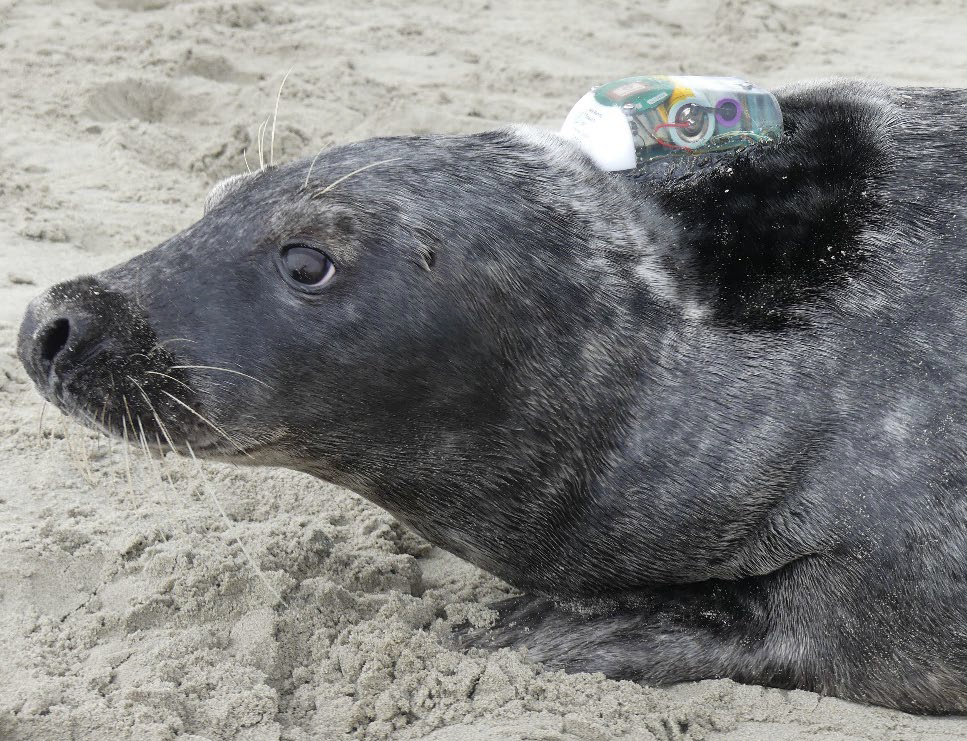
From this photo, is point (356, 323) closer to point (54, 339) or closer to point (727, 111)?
point (54, 339)

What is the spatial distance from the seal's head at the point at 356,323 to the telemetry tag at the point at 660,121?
321 mm

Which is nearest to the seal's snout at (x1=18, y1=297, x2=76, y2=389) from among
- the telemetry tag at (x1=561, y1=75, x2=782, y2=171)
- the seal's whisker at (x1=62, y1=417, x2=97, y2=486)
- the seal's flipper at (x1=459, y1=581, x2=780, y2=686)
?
the seal's whisker at (x1=62, y1=417, x2=97, y2=486)

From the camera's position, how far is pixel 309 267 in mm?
3047

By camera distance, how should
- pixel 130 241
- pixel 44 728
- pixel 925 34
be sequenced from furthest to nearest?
pixel 925 34 < pixel 130 241 < pixel 44 728

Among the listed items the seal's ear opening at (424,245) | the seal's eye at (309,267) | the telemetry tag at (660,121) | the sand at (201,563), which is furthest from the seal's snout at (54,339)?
the telemetry tag at (660,121)

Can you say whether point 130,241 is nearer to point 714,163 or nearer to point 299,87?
point 299,87

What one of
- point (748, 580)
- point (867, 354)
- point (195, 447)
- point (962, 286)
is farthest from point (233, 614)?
point (962, 286)

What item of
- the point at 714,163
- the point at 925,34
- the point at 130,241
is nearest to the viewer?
the point at 714,163

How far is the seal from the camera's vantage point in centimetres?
308

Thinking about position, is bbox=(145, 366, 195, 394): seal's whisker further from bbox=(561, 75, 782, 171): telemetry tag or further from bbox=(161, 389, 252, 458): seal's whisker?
bbox=(561, 75, 782, 171): telemetry tag

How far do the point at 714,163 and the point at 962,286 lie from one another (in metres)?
0.79

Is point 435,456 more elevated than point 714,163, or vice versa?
point 714,163

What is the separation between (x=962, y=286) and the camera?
3.26m

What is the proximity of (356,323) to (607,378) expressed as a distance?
2.26ft
